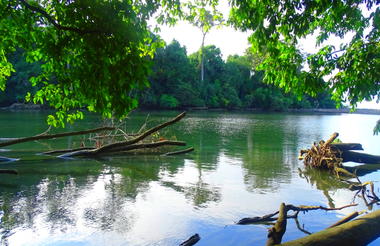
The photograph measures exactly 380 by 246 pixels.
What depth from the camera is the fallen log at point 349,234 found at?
16.8 ft

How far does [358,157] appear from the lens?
1655cm

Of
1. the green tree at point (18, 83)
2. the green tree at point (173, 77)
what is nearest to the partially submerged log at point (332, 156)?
the green tree at point (18, 83)

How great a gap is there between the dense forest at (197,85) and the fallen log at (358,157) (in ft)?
192

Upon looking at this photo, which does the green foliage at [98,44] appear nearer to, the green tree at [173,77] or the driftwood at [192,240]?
the driftwood at [192,240]

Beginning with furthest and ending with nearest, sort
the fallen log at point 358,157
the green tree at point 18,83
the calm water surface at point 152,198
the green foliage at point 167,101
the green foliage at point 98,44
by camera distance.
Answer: the green foliage at point 167,101
the green tree at point 18,83
the fallen log at point 358,157
the calm water surface at point 152,198
the green foliage at point 98,44

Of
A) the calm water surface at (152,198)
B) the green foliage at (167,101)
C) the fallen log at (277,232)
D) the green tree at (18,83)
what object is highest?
the green tree at (18,83)

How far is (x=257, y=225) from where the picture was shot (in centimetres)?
768

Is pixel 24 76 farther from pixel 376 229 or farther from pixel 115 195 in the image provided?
pixel 376 229

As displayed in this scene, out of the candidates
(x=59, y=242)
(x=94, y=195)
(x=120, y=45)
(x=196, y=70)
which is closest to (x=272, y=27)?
(x=120, y=45)

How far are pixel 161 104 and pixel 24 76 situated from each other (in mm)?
30996

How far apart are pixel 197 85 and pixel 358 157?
8034 cm

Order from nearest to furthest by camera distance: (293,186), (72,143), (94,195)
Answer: (94,195), (293,186), (72,143)

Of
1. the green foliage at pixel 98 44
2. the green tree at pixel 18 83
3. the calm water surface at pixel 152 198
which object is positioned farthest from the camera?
the green tree at pixel 18 83

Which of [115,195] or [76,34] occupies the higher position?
[76,34]
